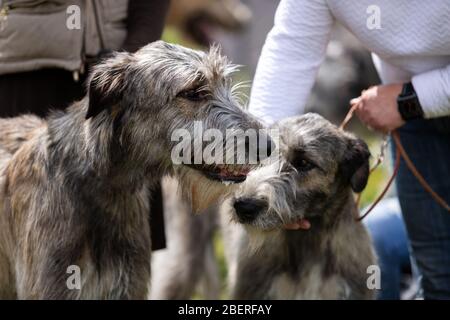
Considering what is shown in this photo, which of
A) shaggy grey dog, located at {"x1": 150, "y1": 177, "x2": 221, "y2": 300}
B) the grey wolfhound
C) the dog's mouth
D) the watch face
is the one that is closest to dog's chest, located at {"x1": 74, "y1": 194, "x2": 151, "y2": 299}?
the grey wolfhound

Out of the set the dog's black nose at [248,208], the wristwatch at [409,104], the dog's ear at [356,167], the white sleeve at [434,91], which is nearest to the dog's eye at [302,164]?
the dog's ear at [356,167]

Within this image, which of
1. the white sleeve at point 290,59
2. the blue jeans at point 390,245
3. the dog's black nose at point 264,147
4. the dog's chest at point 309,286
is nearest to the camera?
the dog's black nose at point 264,147

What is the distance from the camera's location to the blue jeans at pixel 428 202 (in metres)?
4.22

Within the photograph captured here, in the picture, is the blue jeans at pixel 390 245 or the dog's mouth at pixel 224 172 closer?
the dog's mouth at pixel 224 172

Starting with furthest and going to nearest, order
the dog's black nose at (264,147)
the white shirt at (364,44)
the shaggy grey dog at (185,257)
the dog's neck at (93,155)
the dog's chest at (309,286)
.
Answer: the shaggy grey dog at (185,257), the dog's chest at (309,286), the white shirt at (364,44), the dog's neck at (93,155), the dog's black nose at (264,147)

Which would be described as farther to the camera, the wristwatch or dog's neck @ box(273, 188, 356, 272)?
dog's neck @ box(273, 188, 356, 272)

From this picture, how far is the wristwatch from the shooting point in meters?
3.74

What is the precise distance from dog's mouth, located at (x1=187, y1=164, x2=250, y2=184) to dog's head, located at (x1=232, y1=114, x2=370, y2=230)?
214 mm

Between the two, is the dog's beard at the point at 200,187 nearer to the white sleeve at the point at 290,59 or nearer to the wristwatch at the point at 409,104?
the white sleeve at the point at 290,59

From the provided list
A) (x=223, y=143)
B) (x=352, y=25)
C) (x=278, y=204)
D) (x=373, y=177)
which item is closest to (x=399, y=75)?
(x=352, y=25)

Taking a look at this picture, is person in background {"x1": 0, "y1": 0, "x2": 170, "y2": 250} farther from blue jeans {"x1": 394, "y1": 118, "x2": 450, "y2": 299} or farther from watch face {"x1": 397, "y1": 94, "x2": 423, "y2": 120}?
blue jeans {"x1": 394, "y1": 118, "x2": 450, "y2": 299}

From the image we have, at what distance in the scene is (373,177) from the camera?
26.3 feet

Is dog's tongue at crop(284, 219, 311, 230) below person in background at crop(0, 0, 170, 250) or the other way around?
below

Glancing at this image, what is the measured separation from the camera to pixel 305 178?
3.96 meters
